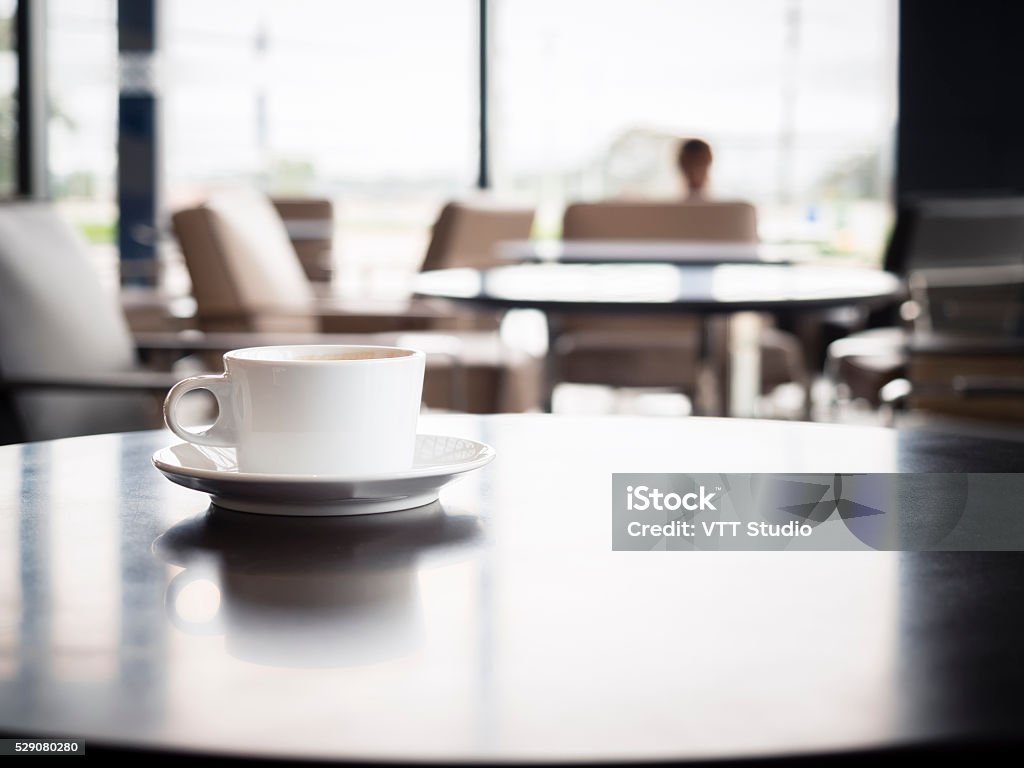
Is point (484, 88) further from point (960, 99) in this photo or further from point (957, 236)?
point (957, 236)

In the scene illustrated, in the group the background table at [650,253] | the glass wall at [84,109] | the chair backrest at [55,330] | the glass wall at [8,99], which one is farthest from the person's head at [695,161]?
the glass wall at [84,109]

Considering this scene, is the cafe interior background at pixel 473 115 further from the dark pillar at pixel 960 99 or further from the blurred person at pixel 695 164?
the blurred person at pixel 695 164

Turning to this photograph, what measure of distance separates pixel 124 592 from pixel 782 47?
7299mm

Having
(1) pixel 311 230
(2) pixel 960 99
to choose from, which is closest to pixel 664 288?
(1) pixel 311 230

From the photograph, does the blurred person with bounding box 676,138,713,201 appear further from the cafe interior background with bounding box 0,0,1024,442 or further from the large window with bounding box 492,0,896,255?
the large window with bounding box 492,0,896,255

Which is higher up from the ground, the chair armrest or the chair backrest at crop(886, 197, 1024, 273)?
the chair backrest at crop(886, 197, 1024, 273)

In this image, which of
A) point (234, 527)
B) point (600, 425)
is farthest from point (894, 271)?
point (234, 527)

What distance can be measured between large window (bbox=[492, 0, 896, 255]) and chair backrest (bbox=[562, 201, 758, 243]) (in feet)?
10.2

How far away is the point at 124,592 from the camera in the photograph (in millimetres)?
551

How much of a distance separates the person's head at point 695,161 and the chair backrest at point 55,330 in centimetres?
327

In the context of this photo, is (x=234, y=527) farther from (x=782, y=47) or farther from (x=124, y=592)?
(x=782, y=47)

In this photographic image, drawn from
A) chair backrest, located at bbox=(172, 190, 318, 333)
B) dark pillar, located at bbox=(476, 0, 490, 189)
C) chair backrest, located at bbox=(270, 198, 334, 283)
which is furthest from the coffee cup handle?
dark pillar, located at bbox=(476, 0, 490, 189)

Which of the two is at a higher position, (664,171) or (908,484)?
(664,171)

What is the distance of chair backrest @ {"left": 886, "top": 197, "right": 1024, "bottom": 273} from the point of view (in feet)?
13.2
